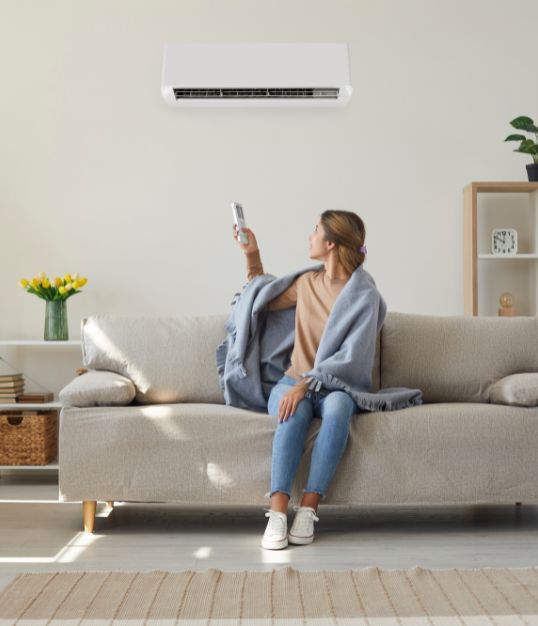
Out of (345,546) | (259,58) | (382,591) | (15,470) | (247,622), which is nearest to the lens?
(247,622)

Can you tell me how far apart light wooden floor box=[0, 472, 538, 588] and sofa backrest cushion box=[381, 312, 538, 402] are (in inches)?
18.7


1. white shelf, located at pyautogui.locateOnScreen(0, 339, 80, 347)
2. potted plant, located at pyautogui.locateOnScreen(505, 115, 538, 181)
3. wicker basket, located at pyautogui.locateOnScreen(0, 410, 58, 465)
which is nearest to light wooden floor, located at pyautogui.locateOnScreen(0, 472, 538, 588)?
wicker basket, located at pyautogui.locateOnScreen(0, 410, 58, 465)

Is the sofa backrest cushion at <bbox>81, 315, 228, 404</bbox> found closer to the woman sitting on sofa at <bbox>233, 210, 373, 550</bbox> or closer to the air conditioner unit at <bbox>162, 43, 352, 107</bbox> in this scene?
the woman sitting on sofa at <bbox>233, 210, 373, 550</bbox>

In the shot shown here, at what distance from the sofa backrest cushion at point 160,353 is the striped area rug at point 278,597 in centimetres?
105

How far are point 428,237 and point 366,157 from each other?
51cm

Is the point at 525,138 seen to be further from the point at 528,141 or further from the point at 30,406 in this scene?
the point at 30,406

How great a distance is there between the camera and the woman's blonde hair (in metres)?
3.27

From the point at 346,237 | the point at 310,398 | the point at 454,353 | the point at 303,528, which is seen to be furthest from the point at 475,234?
the point at 303,528

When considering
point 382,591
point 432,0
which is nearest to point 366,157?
point 432,0

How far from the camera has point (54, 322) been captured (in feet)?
13.7

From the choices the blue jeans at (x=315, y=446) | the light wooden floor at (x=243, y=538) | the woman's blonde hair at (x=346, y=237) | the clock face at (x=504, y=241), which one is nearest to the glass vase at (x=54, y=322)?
the light wooden floor at (x=243, y=538)

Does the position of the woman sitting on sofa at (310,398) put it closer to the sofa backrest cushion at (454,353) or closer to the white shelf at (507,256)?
the sofa backrest cushion at (454,353)

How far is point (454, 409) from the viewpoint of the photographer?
305 centimetres

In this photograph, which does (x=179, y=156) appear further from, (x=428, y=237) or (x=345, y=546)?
(x=345, y=546)
